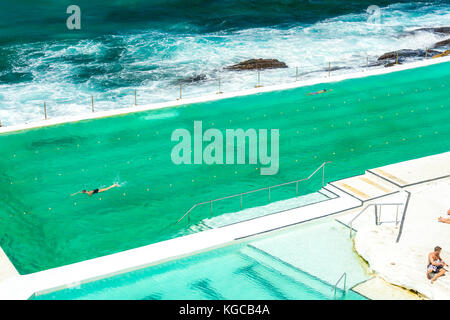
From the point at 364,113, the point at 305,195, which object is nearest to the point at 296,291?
the point at 305,195

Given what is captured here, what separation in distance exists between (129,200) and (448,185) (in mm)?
8544

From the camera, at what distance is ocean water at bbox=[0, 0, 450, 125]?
90.8 feet

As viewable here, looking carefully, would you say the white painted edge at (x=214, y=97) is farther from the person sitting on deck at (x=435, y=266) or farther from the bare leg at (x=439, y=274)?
the bare leg at (x=439, y=274)

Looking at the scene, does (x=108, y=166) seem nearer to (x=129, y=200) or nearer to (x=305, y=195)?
(x=129, y=200)

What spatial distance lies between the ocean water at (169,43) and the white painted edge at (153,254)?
38.4 feet

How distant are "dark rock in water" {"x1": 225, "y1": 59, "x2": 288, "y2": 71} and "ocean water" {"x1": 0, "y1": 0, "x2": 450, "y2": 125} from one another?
25.4 inches

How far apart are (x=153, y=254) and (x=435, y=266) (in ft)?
19.5

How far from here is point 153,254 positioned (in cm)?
1384

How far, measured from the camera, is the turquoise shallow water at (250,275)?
1245cm

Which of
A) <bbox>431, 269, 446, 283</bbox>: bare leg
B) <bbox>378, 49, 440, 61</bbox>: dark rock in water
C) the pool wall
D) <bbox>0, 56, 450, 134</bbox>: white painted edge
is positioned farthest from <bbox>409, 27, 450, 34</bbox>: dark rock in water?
<bbox>431, 269, 446, 283</bbox>: bare leg

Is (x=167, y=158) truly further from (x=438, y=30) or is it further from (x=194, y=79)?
(x=438, y=30)

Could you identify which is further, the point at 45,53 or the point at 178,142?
the point at 45,53

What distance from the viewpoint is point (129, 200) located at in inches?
671
